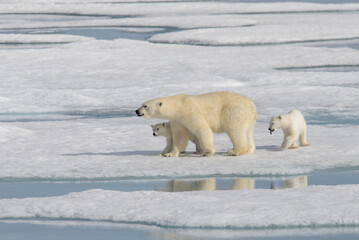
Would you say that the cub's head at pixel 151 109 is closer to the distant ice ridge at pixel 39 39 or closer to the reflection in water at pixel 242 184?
the reflection in water at pixel 242 184

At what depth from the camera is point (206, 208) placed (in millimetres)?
5500

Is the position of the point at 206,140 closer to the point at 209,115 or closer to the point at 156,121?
the point at 209,115

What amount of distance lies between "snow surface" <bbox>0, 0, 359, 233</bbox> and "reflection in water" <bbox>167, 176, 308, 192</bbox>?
0.15 meters

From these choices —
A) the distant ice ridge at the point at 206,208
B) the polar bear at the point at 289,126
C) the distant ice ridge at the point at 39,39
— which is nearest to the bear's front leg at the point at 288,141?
the polar bear at the point at 289,126

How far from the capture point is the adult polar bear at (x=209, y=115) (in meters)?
7.26

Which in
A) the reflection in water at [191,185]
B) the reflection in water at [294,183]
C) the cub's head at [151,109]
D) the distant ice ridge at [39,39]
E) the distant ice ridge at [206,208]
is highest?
the distant ice ridge at [39,39]

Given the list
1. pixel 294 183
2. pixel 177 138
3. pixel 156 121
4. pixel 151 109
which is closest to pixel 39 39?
pixel 156 121

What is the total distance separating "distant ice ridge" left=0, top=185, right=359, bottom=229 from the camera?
5.18 metres

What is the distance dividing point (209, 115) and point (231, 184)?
1081 millimetres

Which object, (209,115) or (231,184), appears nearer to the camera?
(231,184)

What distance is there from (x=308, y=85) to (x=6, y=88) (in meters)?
4.64

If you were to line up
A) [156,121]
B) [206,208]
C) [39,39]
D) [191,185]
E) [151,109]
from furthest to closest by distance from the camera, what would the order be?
[39,39] < [156,121] < [151,109] < [191,185] < [206,208]

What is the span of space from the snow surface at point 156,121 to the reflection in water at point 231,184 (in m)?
0.15

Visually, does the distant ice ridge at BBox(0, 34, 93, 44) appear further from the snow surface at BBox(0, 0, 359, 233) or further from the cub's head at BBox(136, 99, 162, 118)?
the cub's head at BBox(136, 99, 162, 118)
